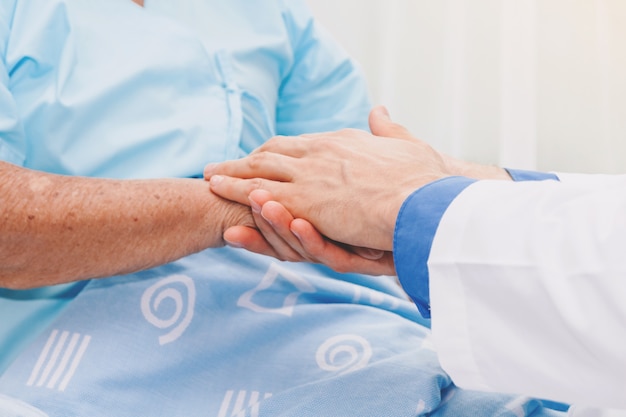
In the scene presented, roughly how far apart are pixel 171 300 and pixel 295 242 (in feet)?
0.59

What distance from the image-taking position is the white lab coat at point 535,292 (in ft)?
2.05

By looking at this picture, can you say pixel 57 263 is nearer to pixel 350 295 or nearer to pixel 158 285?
pixel 158 285

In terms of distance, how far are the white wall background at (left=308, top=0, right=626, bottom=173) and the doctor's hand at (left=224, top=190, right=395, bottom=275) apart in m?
0.75

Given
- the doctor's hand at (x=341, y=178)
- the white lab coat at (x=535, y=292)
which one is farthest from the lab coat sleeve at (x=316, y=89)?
the white lab coat at (x=535, y=292)

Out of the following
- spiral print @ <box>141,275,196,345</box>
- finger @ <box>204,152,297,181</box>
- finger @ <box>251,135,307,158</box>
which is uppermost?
finger @ <box>251,135,307,158</box>

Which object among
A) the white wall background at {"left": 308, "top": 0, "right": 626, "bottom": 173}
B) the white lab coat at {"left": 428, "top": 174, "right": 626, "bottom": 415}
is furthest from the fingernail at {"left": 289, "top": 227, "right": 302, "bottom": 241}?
the white wall background at {"left": 308, "top": 0, "right": 626, "bottom": 173}

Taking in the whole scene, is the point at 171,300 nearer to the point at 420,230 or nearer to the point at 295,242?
the point at 295,242

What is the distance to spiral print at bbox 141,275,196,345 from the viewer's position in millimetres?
917

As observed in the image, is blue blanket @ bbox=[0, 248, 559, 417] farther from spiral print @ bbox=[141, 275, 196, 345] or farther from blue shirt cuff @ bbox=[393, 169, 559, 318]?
blue shirt cuff @ bbox=[393, 169, 559, 318]

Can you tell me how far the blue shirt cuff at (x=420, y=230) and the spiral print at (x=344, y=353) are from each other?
157mm

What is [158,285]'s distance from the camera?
3.10ft

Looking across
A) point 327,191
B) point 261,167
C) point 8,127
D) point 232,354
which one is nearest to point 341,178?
point 327,191

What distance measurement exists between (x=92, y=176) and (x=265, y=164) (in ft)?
0.77

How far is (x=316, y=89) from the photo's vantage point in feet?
4.55
